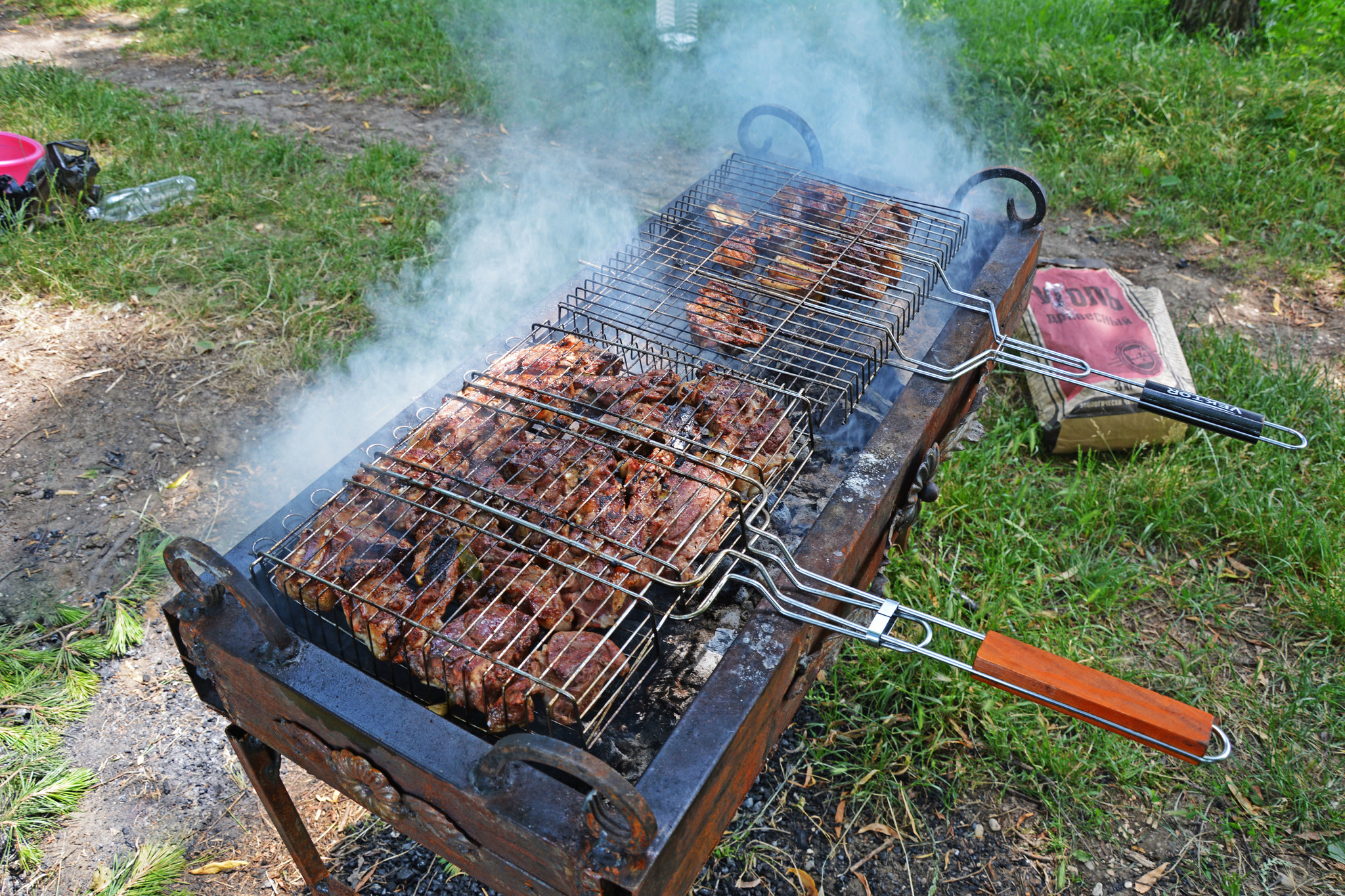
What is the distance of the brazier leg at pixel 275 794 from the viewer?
2287 mm

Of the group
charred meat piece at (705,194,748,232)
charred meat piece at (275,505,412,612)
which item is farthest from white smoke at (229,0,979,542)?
charred meat piece at (275,505,412,612)

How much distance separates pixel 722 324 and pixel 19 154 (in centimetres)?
557

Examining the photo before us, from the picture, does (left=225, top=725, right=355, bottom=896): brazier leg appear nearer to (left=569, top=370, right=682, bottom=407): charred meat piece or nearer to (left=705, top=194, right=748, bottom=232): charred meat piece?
(left=569, top=370, right=682, bottom=407): charred meat piece

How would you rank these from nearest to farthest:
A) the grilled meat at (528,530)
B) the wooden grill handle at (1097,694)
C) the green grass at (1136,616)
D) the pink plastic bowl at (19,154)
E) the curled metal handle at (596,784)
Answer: the curled metal handle at (596,784) → the wooden grill handle at (1097,694) → the grilled meat at (528,530) → the green grass at (1136,616) → the pink plastic bowl at (19,154)

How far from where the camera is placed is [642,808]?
150 cm

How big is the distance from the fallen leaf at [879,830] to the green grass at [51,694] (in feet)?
8.19

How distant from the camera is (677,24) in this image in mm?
8531

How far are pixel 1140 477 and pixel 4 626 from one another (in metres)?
5.34

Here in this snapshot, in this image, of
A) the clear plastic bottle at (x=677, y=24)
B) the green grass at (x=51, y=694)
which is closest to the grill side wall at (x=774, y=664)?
the green grass at (x=51, y=694)

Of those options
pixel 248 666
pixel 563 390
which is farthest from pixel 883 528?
pixel 248 666

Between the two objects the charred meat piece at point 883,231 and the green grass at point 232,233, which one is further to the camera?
the green grass at point 232,233

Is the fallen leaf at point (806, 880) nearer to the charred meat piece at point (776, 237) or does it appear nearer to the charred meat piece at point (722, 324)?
the charred meat piece at point (722, 324)

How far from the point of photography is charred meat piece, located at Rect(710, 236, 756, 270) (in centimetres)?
318

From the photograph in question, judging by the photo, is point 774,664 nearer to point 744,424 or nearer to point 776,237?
point 744,424
